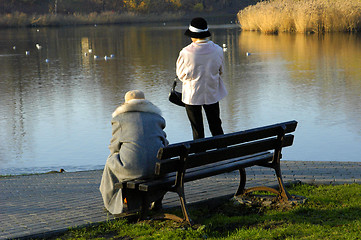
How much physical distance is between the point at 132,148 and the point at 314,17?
3286 cm

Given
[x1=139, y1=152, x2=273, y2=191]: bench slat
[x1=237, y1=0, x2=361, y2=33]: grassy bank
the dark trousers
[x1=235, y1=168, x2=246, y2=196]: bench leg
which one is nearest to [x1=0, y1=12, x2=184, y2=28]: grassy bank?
[x1=237, y1=0, x2=361, y2=33]: grassy bank

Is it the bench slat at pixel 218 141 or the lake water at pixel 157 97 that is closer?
the bench slat at pixel 218 141

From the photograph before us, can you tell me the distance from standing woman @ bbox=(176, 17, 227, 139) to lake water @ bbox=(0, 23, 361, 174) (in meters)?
2.59

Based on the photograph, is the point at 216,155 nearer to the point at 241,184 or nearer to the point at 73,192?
the point at 241,184

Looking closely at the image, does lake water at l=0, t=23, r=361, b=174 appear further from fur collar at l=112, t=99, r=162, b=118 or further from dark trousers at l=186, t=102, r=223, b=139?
fur collar at l=112, t=99, r=162, b=118

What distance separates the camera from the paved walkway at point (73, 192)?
5590 mm

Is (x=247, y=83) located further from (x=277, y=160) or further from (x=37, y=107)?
(x=277, y=160)

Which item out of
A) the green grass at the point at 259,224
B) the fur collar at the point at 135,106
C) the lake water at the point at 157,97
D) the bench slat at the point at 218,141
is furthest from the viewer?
the lake water at the point at 157,97

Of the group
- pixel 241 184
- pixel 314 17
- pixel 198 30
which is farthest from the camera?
pixel 314 17

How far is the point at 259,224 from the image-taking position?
5.20m

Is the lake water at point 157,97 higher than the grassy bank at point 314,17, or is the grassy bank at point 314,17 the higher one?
the grassy bank at point 314,17

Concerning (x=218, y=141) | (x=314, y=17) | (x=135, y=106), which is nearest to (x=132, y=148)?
(x=135, y=106)

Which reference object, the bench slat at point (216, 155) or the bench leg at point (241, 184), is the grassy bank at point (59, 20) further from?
the bench slat at point (216, 155)

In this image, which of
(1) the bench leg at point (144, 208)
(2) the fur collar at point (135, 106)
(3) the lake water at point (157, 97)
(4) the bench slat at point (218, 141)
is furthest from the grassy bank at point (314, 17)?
(1) the bench leg at point (144, 208)
